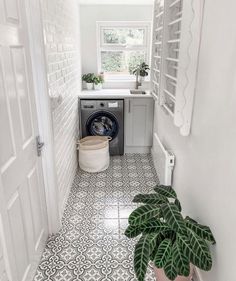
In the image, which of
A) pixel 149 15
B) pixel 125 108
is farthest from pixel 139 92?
pixel 149 15

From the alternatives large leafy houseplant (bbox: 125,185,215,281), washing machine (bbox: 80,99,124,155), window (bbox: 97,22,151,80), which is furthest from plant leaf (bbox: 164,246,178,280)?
window (bbox: 97,22,151,80)

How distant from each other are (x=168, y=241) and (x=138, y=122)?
2.41 meters

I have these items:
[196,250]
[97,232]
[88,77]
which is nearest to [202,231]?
[196,250]

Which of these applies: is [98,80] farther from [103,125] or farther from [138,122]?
[138,122]

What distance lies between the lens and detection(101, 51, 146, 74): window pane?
13.5 ft

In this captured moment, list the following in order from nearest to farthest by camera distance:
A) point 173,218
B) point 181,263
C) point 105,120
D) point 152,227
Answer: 1. point 181,263
2. point 173,218
3. point 152,227
4. point 105,120

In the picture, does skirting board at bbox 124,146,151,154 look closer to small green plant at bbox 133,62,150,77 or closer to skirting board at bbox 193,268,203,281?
small green plant at bbox 133,62,150,77

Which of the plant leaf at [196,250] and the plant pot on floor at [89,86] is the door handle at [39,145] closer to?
the plant leaf at [196,250]

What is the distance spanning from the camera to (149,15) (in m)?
3.84

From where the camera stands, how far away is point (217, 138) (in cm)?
136

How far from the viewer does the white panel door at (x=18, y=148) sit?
1288 millimetres

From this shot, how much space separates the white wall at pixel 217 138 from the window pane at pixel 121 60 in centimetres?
267

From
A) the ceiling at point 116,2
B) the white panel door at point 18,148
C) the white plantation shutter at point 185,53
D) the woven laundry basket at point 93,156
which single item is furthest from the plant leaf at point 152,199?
the ceiling at point 116,2

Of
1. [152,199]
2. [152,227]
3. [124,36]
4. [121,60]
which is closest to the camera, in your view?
[152,227]
